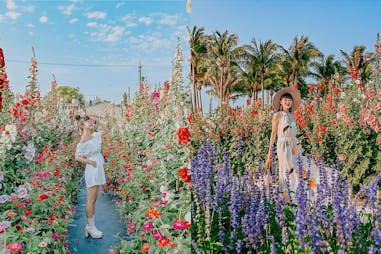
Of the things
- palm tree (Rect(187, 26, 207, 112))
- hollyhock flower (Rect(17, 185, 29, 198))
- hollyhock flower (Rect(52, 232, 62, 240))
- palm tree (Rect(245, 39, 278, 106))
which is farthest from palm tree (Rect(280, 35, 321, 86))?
hollyhock flower (Rect(52, 232, 62, 240))

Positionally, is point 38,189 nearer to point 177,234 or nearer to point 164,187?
point 164,187

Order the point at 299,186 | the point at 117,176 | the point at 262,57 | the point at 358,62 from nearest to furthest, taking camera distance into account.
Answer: the point at 299,186
the point at 117,176
the point at 358,62
the point at 262,57

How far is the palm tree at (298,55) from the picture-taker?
18750 mm

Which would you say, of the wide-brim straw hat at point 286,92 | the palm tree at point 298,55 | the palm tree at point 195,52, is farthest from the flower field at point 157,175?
the palm tree at point 298,55

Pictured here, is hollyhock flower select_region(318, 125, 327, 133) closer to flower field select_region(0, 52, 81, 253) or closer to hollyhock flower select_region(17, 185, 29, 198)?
flower field select_region(0, 52, 81, 253)

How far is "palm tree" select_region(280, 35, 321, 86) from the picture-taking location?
18.8 m

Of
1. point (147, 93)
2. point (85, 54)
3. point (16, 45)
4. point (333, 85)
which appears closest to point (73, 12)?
point (85, 54)

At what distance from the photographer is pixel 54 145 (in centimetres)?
504

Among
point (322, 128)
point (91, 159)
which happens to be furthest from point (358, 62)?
point (91, 159)

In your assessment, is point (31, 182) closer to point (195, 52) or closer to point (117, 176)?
point (117, 176)

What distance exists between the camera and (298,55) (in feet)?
62.0

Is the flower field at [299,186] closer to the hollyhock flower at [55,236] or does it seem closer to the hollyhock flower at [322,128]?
the hollyhock flower at [322,128]

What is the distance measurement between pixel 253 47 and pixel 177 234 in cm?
1733

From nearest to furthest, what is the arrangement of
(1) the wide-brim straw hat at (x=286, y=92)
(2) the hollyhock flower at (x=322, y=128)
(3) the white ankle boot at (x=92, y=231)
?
(3) the white ankle boot at (x=92, y=231)
(1) the wide-brim straw hat at (x=286, y=92)
(2) the hollyhock flower at (x=322, y=128)
